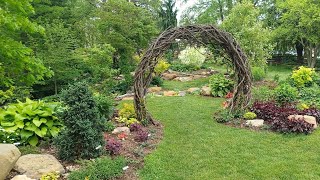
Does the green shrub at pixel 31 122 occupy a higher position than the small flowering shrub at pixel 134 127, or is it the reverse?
the green shrub at pixel 31 122

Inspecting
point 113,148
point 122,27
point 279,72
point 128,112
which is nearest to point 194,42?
point 128,112

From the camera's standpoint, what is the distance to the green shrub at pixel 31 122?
494 cm

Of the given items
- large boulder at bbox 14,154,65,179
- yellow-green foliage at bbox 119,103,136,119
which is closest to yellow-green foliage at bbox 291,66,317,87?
yellow-green foliage at bbox 119,103,136,119

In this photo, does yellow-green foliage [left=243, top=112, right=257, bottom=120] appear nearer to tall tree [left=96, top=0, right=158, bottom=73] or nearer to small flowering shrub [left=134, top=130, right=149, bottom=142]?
small flowering shrub [left=134, top=130, right=149, bottom=142]

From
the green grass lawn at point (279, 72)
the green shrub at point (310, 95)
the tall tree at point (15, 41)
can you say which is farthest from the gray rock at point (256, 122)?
the green grass lawn at point (279, 72)

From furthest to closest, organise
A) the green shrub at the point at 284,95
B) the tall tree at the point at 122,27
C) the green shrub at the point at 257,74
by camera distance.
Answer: the tall tree at the point at 122,27
the green shrub at the point at 257,74
the green shrub at the point at 284,95

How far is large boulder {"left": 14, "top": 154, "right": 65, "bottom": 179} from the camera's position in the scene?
13.1 feet

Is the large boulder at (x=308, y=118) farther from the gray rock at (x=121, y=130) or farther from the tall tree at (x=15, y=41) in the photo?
the tall tree at (x=15, y=41)

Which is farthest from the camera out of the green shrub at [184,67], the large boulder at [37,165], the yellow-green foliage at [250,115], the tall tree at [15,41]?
the green shrub at [184,67]

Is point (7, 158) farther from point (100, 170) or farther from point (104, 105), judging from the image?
point (104, 105)

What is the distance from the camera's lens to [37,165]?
4082mm

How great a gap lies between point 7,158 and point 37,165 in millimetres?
416

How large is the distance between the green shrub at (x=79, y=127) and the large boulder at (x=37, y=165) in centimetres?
28

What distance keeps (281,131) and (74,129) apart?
4.04 metres
